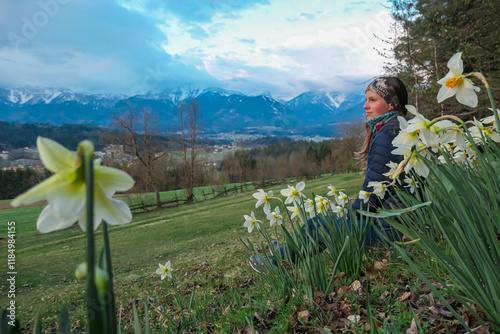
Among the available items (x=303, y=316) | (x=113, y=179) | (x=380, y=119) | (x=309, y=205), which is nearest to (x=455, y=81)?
(x=113, y=179)

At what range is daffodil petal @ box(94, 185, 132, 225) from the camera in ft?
1.30

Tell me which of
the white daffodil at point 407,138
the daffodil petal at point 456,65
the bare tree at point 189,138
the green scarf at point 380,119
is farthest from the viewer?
the bare tree at point 189,138

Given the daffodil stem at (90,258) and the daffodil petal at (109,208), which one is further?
the daffodil petal at (109,208)

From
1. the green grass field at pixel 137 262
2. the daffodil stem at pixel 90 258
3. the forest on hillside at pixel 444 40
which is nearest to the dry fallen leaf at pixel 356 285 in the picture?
the green grass field at pixel 137 262

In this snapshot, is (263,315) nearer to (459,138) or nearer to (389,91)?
(459,138)

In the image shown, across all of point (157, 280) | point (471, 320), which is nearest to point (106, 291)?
point (471, 320)

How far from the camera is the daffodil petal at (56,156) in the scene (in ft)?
1.15

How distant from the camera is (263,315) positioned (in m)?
1.39

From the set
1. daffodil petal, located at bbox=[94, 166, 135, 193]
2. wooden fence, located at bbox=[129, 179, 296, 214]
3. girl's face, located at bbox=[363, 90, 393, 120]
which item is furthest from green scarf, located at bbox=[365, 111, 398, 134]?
wooden fence, located at bbox=[129, 179, 296, 214]

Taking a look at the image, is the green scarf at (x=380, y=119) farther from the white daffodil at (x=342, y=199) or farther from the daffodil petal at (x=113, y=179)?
the daffodil petal at (x=113, y=179)

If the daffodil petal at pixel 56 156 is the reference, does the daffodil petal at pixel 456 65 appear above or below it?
above

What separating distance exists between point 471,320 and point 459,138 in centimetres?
63

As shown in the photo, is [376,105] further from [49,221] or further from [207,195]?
[207,195]

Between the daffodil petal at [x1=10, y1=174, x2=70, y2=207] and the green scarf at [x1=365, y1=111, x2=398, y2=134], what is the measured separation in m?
2.34
